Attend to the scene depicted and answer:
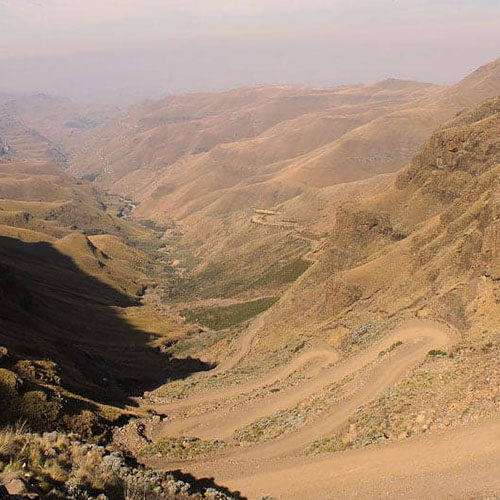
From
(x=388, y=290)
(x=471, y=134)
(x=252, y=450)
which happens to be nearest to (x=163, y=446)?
(x=252, y=450)

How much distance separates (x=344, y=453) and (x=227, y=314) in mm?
110025

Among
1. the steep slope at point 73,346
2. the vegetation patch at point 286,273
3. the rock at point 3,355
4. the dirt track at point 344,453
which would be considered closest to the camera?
the dirt track at point 344,453

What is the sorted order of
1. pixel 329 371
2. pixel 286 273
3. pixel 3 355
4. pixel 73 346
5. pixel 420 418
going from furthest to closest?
pixel 286 273 < pixel 73 346 < pixel 329 371 < pixel 3 355 < pixel 420 418

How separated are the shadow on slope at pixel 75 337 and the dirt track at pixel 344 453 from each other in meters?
16.6

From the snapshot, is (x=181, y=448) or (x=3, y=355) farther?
(x=3, y=355)

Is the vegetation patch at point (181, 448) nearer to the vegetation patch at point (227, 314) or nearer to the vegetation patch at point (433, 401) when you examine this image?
the vegetation patch at point (433, 401)

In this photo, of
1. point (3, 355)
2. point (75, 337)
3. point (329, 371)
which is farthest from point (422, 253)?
point (75, 337)

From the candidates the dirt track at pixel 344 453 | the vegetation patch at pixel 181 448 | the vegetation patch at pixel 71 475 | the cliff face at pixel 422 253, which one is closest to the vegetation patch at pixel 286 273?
the cliff face at pixel 422 253

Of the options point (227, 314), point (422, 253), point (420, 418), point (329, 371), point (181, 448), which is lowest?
point (227, 314)

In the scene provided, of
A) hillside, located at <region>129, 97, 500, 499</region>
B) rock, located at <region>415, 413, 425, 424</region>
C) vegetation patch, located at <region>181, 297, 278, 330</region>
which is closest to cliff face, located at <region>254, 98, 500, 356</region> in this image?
hillside, located at <region>129, 97, 500, 499</region>

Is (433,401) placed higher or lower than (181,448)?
higher

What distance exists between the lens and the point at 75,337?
11456 centimetres

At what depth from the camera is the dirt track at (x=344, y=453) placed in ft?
104

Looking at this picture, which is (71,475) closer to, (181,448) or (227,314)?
(181,448)
